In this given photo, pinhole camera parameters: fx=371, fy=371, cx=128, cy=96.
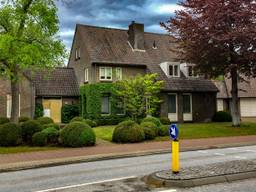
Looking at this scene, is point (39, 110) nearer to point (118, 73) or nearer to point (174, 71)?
point (118, 73)

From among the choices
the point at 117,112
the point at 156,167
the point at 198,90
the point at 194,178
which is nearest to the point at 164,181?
the point at 194,178

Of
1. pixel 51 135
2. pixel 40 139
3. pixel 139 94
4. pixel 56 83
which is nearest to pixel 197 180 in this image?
pixel 40 139

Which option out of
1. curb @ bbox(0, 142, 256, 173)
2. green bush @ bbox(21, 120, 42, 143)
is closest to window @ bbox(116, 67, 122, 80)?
green bush @ bbox(21, 120, 42, 143)

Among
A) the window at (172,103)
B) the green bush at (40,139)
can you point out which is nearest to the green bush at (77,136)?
the green bush at (40,139)

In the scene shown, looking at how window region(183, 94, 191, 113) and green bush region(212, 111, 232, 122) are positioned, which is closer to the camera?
window region(183, 94, 191, 113)

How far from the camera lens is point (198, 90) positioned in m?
36.7

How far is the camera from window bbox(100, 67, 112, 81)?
3425 cm

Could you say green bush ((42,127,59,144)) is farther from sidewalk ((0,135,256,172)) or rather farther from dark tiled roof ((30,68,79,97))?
dark tiled roof ((30,68,79,97))

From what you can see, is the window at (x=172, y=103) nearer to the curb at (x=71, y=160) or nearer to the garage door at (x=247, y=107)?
the garage door at (x=247, y=107)

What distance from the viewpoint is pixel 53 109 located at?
3578 cm

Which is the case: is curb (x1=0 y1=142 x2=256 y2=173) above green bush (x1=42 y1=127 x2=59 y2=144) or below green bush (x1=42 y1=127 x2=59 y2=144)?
below

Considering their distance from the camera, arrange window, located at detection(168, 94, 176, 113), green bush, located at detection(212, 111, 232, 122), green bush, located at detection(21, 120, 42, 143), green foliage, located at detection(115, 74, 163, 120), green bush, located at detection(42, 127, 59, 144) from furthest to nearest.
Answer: green bush, located at detection(212, 111, 232, 122), window, located at detection(168, 94, 176, 113), green foliage, located at detection(115, 74, 163, 120), green bush, located at detection(21, 120, 42, 143), green bush, located at detection(42, 127, 59, 144)

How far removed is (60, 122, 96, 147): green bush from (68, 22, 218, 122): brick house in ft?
44.1

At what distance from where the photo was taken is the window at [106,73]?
34250 millimetres
